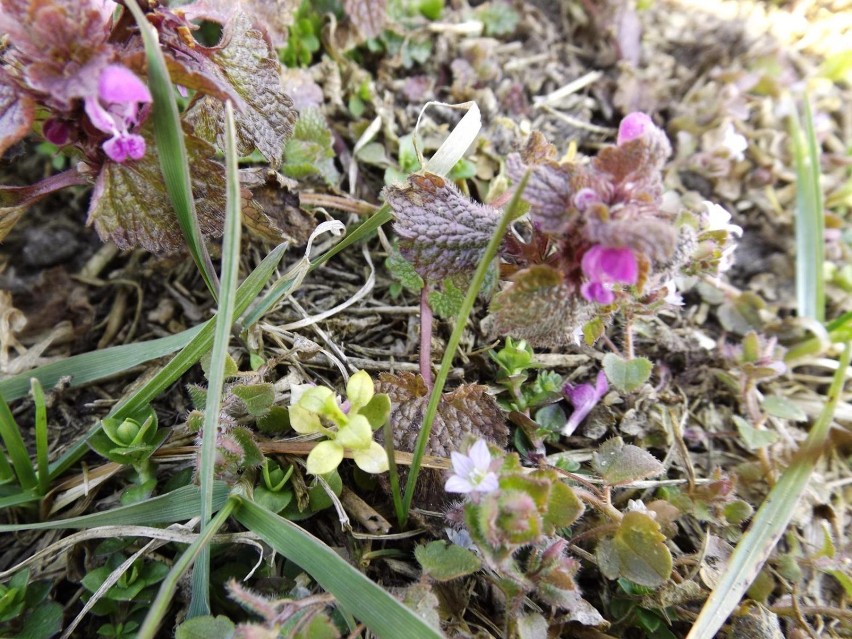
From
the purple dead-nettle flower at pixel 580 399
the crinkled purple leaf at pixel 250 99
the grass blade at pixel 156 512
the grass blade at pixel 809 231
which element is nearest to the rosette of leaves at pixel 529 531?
the purple dead-nettle flower at pixel 580 399

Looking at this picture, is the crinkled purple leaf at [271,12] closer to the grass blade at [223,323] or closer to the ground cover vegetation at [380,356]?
the ground cover vegetation at [380,356]

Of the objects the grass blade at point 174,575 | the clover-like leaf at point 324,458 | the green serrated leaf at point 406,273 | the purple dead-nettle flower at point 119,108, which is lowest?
the grass blade at point 174,575

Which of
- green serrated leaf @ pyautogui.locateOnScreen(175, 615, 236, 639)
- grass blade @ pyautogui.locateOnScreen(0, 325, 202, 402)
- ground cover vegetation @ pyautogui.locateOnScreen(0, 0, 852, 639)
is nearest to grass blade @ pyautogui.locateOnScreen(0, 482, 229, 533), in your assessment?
ground cover vegetation @ pyautogui.locateOnScreen(0, 0, 852, 639)

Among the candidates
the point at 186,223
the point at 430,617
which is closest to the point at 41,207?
the point at 186,223

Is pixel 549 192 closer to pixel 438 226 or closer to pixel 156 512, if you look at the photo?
pixel 438 226

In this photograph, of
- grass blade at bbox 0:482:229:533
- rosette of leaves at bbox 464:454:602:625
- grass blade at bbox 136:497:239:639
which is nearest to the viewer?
grass blade at bbox 136:497:239:639

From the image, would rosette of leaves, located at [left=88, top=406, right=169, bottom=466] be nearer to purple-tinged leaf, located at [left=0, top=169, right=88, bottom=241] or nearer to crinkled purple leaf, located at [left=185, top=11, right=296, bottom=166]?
purple-tinged leaf, located at [left=0, top=169, right=88, bottom=241]

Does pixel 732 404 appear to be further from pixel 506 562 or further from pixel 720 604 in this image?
pixel 506 562
